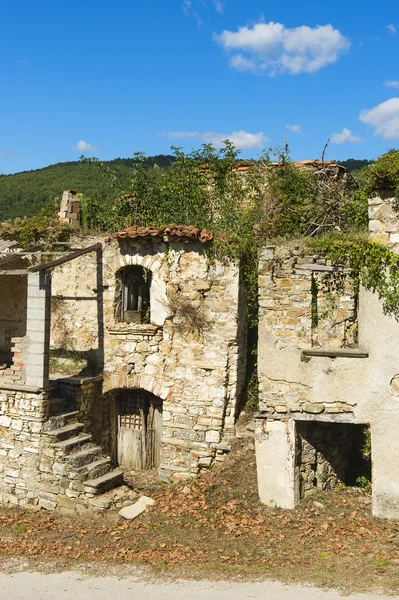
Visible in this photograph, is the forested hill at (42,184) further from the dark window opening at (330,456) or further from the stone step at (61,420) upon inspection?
the dark window opening at (330,456)

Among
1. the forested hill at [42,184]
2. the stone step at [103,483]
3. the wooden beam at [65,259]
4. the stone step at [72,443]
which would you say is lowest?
the stone step at [103,483]

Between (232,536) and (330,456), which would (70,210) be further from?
(232,536)

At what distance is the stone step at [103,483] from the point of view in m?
9.26

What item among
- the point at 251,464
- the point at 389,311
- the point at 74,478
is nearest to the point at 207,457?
the point at 251,464

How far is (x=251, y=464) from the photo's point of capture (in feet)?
31.1

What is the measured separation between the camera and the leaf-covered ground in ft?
22.9


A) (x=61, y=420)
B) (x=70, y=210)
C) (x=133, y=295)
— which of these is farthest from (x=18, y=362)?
(x=70, y=210)

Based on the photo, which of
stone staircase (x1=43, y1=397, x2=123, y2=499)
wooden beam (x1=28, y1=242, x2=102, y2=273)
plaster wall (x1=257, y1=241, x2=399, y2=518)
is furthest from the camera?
wooden beam (x1=28, y1=242, x2=102, y2=273)

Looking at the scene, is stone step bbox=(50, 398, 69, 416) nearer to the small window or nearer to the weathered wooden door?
the weathered wooden door

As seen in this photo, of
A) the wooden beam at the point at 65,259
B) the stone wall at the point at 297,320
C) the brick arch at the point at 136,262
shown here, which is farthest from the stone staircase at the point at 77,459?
the stone wall at the point at 297,320

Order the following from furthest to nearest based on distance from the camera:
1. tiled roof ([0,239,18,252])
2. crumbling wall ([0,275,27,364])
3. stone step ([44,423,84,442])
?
crumbling wall ([0,275,27,364]) → tiled roof ([0,239,18,252]) → stone step ([44,423,84,442])

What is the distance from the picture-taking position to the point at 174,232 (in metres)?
10.2

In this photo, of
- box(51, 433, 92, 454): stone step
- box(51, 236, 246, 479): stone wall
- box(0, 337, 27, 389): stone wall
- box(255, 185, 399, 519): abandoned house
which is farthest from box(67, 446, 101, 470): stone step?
box(255, 185, 399, 519): abandoned house

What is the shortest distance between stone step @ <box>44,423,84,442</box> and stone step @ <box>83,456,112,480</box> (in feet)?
2.31
